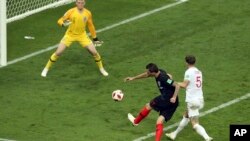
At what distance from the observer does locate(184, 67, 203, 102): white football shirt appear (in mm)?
21016

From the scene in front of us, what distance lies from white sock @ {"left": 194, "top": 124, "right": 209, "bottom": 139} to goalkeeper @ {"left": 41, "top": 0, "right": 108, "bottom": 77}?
16.7 ft

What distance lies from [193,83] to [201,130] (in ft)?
3.27

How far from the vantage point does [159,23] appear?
1172 inches

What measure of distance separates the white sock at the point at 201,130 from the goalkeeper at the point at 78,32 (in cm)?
510

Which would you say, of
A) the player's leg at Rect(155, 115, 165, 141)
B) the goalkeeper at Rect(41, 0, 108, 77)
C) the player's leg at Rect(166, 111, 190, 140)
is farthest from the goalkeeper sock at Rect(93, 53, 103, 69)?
the player's leg at Rect(155, 115, 165, 141)

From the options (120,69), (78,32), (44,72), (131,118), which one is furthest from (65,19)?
(131,118)

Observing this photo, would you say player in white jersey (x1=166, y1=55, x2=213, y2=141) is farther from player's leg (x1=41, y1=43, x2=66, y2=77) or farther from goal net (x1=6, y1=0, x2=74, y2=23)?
goal net (x1=6, y1=0, x2=74, y2=23)

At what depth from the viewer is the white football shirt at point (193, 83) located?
2102 centimetres

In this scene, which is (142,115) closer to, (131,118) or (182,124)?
(131,118)

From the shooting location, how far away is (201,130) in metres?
21.1

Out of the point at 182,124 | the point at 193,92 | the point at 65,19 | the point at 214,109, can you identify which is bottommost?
the point at 214,109

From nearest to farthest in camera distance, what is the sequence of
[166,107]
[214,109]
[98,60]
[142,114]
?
[166,107]
[142,114]
[214,109]
[98,60]

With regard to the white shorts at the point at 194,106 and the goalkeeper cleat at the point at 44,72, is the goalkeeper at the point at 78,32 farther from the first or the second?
the white shorts at the point at 194,106

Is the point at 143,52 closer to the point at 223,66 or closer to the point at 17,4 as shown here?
the point at 223,66
